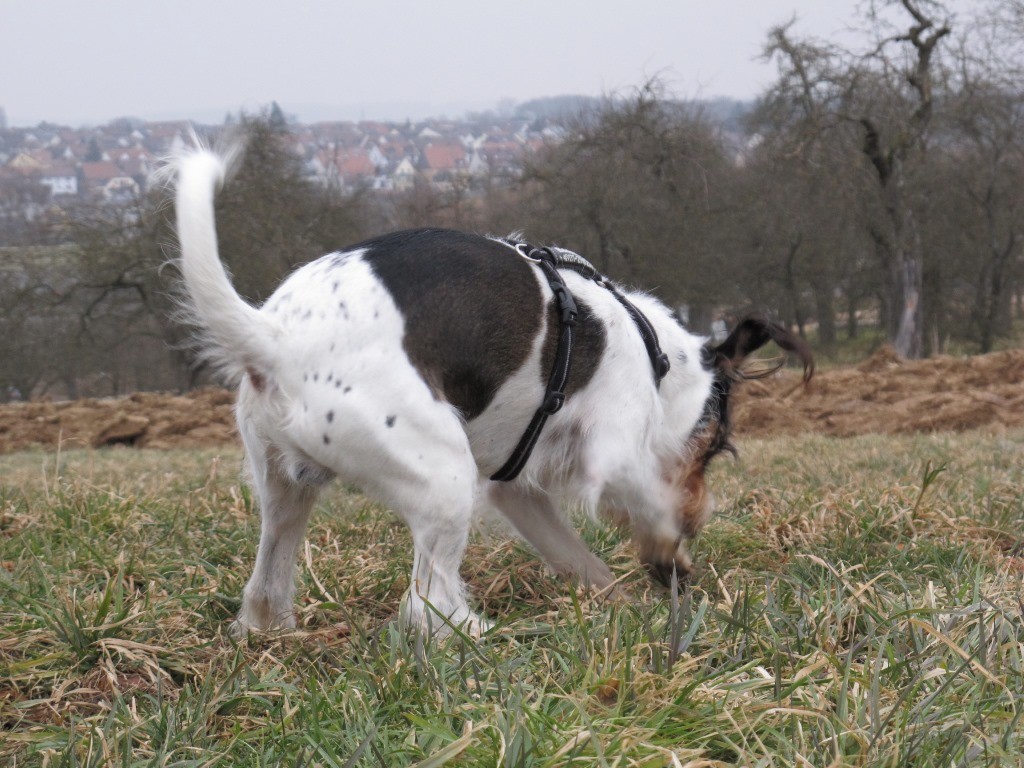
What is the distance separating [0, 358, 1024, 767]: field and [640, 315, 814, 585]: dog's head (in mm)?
153

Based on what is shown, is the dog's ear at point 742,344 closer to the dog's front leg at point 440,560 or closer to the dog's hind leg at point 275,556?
the dog's front leg at point 440,560

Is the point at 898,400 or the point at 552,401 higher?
the point at 552,401

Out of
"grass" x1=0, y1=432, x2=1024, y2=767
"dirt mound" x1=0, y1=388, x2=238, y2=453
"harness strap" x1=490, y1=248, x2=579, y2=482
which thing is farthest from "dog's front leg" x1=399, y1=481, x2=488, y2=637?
"dirt mound" x1=0, y1=388, x2=238, y2=453

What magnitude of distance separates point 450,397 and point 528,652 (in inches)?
32.5

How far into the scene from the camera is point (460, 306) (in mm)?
3330

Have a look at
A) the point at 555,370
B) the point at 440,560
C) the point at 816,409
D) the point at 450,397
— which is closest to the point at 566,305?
the point at 555,370

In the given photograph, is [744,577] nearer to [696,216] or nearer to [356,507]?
[356,507]

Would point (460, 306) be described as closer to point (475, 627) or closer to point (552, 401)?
point (552, 401)

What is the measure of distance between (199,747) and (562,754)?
2.94ft

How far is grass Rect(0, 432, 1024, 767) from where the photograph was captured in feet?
7.76

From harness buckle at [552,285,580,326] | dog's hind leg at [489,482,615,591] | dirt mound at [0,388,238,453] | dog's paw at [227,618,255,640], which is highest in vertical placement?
harness buckle at [552,285,580,326]

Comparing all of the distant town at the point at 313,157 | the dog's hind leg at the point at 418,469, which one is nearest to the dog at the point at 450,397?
the dog's hind leg at the point at 418,469

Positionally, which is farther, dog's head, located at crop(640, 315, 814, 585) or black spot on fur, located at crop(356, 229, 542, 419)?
dog's head, located at crop(640, 315, 814, 585)

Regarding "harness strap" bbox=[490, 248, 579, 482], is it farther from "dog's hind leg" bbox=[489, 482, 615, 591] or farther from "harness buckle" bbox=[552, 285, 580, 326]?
"dog's hind leg" bbox=[489, 482, 615, 591]
